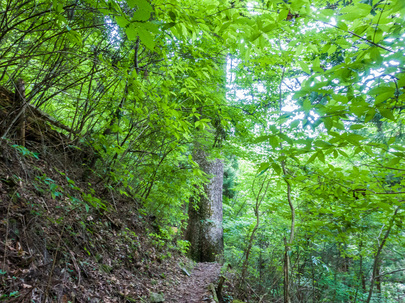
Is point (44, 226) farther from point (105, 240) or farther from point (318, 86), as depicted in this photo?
point (318, 86)

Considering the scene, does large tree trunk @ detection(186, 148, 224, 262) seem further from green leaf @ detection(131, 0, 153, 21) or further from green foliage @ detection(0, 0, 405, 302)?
green leaf @ detection(131, 0, 153, 21)

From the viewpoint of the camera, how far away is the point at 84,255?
3000 millimetres

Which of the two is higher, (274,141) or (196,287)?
(274,141)

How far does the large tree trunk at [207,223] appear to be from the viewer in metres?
7.35

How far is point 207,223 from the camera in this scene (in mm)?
7512

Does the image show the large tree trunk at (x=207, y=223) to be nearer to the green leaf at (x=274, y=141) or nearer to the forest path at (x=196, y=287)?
the forest path at (x=196, y=287)

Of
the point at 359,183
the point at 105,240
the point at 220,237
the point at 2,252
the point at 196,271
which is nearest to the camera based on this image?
the point at 2,252

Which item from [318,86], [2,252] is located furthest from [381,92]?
[2,252]

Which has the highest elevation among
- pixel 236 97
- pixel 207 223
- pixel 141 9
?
pixel 236 97

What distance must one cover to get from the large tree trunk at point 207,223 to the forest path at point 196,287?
1.81 ft

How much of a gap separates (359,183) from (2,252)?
339cm

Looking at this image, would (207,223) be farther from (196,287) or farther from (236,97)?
(236,97)

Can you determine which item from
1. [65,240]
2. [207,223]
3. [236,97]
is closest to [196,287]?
[207,223]

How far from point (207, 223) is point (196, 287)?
8.19ft
